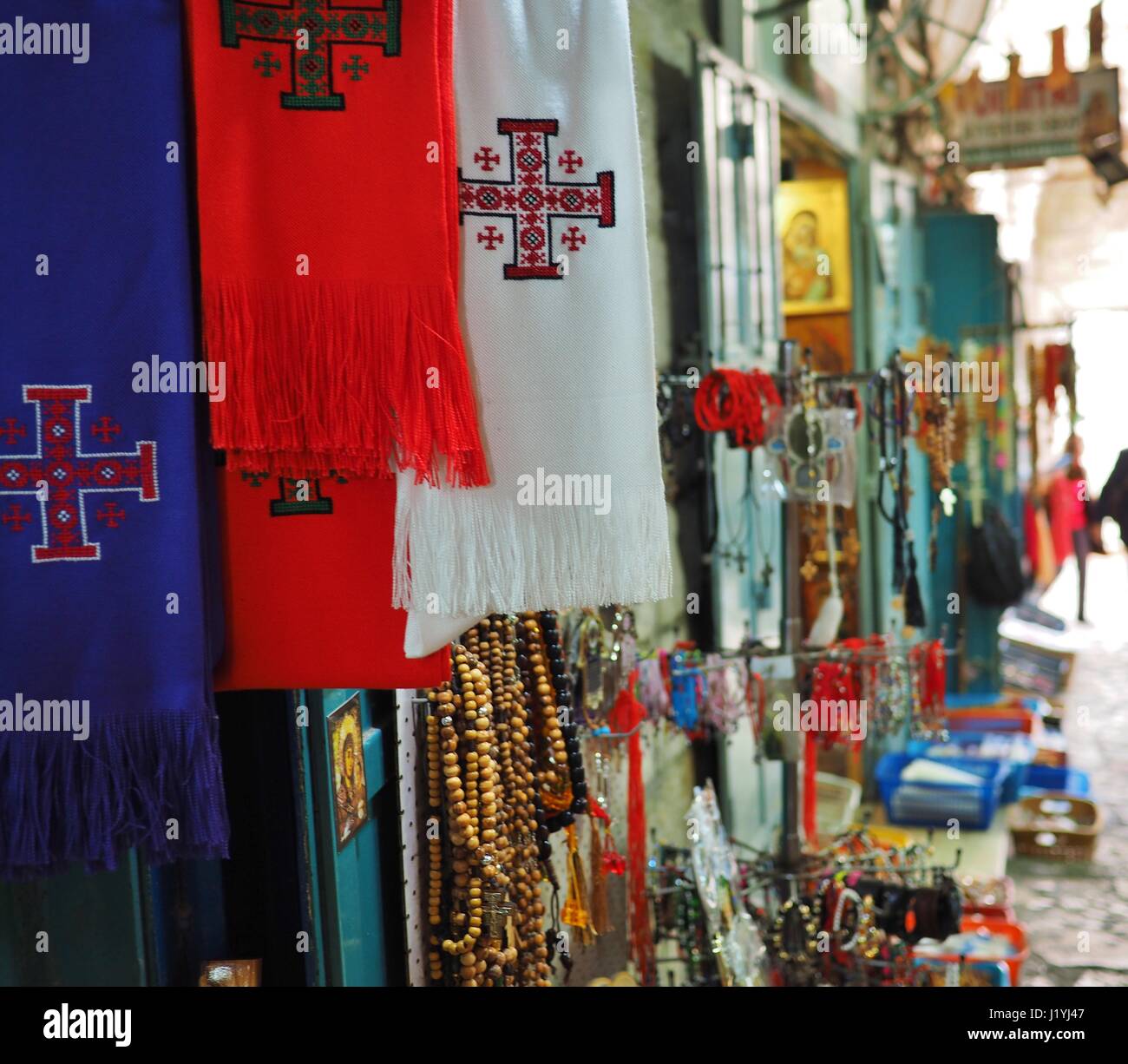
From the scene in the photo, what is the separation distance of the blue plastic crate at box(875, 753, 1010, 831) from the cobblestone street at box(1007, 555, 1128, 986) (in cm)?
35

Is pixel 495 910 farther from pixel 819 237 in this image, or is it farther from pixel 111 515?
pixel 819 237

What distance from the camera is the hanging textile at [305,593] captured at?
1600 mm

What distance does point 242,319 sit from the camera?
4.85 feet

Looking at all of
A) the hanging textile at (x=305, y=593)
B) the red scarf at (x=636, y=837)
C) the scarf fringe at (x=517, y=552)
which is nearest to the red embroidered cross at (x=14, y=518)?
the hanging textile at (x=305, y=593)

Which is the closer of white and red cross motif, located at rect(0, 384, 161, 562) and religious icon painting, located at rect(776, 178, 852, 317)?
white and red cross motif, located at rect(0, 384, 161, 562)

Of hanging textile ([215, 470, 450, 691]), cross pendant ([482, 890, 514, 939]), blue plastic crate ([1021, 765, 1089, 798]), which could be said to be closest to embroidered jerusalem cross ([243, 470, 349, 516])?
hanging textile ([215, 470, 450, 691])

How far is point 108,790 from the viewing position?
152cm

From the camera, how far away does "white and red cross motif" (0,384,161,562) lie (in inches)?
58.6

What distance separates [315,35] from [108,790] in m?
0.94

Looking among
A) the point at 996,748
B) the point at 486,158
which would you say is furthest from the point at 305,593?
the point at 996,748

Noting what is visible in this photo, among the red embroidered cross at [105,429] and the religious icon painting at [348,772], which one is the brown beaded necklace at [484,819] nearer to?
the religious icon painting at [348,772]

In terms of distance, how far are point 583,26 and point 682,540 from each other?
3.31m

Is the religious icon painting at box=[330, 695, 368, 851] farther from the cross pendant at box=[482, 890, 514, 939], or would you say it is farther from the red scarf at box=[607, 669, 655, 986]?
the red scarf at box=[607, 669, 655, 986]
